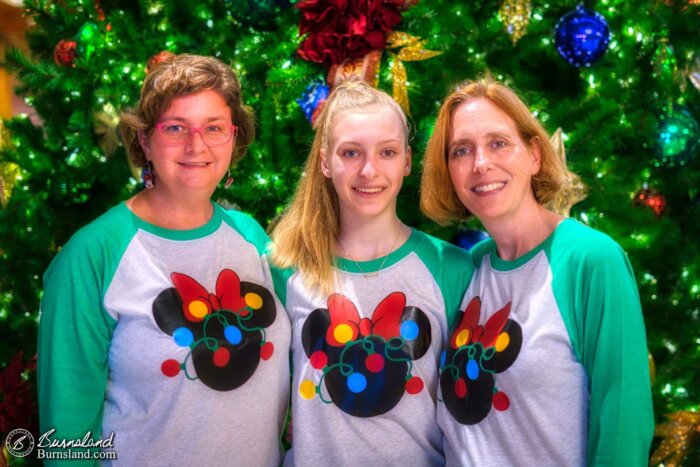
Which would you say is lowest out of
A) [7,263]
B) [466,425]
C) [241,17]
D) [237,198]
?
[466,425]

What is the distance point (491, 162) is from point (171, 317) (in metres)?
0.96

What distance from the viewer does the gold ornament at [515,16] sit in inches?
92.7

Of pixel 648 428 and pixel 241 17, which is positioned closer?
pixel 648 428

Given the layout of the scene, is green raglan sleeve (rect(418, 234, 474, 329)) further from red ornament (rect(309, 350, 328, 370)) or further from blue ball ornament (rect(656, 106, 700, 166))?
blue ball ornament (rect(656, 106, 700, 166))

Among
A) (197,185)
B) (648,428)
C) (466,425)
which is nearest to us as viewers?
(648,428)

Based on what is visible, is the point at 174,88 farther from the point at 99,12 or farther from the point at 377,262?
the point at 99,12

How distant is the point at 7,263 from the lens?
2670 millimetres

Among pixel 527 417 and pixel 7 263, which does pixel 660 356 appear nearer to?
pixel 527 417

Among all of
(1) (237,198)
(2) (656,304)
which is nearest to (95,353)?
(1) (237,198)

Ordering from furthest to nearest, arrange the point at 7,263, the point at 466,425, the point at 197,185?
1. the point at 7,263
2. the point at 197,185
3. the point at 466,425

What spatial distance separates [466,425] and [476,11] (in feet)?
5.42

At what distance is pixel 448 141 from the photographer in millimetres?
1863

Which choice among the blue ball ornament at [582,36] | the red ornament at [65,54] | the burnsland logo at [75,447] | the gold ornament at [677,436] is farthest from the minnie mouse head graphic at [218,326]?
the gold ornament at [677,436]

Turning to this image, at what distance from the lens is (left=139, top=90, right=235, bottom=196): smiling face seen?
180 centimetres
